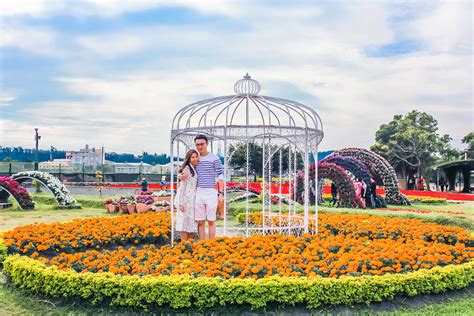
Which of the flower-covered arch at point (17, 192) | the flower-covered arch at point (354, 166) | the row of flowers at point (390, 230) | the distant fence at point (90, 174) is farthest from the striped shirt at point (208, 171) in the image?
the distant fence at point (90, 174)

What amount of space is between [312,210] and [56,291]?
891cm

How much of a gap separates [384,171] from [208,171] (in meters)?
13.1

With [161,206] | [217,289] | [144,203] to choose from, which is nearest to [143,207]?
[144,203]

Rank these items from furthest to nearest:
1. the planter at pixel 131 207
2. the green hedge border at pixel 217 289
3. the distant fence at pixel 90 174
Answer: the distant fence at pixel 90 174
the planter at pixel 131 207
the green hedge border at pixel 217 289

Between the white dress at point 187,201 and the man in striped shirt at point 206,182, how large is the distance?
0.31ft

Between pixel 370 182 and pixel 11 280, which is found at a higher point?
pixel 370 182

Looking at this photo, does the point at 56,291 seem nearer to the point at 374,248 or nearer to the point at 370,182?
the point at 374,248

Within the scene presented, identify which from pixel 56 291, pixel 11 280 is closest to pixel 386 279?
pixel 56 291

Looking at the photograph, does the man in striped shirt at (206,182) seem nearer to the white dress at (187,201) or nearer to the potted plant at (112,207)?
the white dress at (187,201)

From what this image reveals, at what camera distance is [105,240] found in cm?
818

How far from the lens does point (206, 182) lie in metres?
7.50

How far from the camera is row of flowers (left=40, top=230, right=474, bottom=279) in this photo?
5.54m

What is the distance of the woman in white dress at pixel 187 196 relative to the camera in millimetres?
7457

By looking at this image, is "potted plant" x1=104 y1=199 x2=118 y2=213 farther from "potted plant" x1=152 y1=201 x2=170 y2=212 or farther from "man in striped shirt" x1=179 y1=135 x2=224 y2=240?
"man in striped shirt" x1=179 y1=135 x2=224 y2=240
